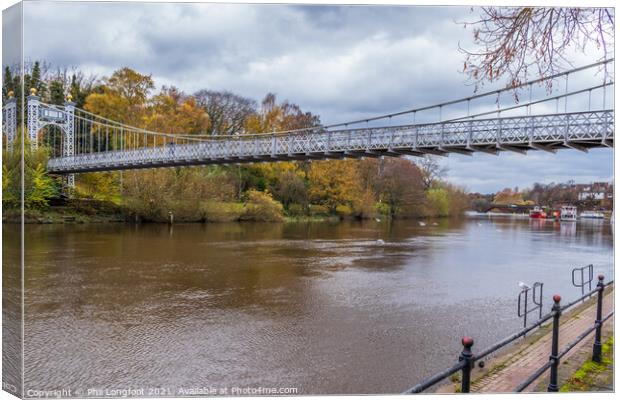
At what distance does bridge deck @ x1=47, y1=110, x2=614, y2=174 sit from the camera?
10.5 m

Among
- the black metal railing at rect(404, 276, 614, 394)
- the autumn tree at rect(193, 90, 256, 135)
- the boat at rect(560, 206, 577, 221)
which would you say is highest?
the autumn tree at rect(193, 90, 256, 135)

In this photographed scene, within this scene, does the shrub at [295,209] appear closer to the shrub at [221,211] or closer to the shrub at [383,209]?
the shrub at [221,211]

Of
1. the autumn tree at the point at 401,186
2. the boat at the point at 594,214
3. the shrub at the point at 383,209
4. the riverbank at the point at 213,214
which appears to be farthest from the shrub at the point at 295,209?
the boat at the point at 594,214

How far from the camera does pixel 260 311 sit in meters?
10.8

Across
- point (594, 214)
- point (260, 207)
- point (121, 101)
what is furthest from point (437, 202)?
point (594, 214)

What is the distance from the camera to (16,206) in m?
5.56

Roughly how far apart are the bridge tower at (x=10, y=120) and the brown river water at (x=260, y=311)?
91 cm

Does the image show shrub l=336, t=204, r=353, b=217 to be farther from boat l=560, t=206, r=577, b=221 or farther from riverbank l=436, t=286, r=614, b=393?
riverbank l=436, t=286, r=614, b=393

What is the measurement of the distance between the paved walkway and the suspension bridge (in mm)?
2859

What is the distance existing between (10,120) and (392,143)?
41.3ft

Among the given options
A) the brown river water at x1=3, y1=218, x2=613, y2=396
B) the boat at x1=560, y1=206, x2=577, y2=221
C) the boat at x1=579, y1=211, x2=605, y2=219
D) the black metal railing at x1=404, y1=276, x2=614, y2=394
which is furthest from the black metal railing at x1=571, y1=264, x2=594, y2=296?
the black metal railing at x1=404, y1=276, x2=614, y2=394

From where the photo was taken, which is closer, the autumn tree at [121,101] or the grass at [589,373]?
the grass at [589,373]

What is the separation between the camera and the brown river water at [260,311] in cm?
708

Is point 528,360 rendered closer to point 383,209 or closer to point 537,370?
point 537,370
